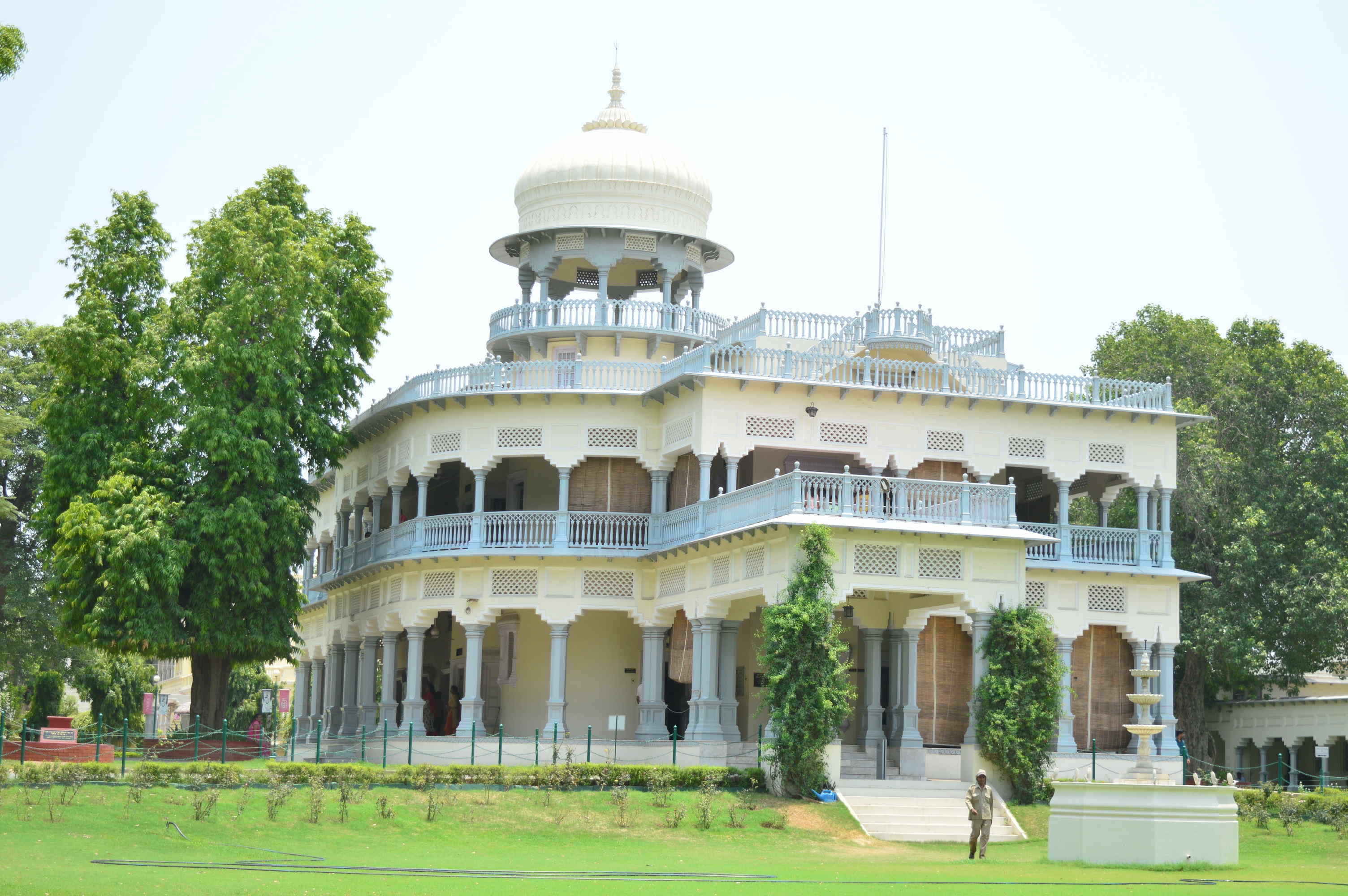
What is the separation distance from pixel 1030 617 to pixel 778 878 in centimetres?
1268

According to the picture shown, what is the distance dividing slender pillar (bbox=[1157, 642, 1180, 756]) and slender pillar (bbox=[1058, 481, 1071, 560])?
331 cm

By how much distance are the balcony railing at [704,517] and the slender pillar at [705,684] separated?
→ 1938mm

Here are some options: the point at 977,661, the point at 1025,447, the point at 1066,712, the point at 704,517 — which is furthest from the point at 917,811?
the point at 1025,447

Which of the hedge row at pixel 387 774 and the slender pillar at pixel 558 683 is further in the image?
the slender pillar at pixel 558 683

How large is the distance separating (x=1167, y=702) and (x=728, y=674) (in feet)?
35.0

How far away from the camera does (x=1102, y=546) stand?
135ft

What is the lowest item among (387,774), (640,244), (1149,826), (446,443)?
(1149,826)

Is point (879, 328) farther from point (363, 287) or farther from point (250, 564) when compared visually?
point (250, 564)

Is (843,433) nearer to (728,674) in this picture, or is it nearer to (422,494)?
(728,674)

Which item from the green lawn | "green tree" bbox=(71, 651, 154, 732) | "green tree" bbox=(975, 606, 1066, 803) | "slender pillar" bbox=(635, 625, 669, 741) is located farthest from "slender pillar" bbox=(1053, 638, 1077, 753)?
"green tree" bbox=(71, 651, 154, 732)

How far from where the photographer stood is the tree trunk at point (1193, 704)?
5131 centimetres

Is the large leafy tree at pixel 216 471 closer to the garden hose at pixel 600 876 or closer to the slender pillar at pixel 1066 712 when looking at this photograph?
the garden hose at pixel 600 876

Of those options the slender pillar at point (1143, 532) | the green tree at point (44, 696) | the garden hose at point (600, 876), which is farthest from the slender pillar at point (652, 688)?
the green tree at point (44, 696)

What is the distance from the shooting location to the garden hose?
21344 mm
